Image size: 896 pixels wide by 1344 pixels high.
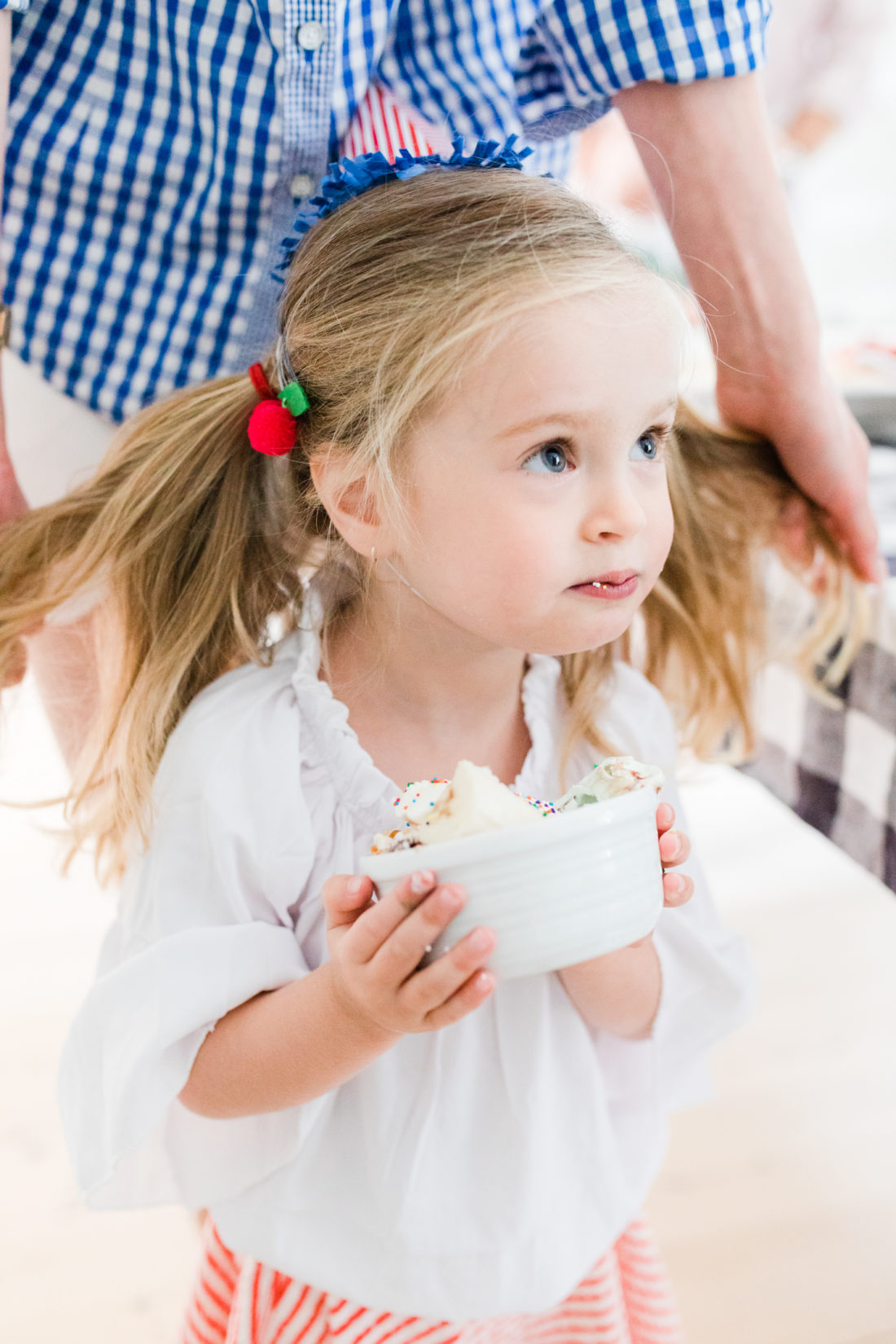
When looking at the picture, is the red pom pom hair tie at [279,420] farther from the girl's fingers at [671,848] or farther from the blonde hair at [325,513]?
the girl's fingers at [671,848]

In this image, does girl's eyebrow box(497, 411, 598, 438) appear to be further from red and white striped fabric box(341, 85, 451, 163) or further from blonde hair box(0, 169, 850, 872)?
red and white striped fabric box(341, 85, 451, 163)

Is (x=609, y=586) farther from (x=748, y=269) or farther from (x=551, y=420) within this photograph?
(x=748, y=269)

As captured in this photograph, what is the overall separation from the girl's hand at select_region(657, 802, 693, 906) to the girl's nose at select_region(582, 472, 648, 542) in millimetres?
168

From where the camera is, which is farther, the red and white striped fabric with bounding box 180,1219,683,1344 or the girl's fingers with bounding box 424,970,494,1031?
the red and white striped fabric with bounding box 180,1219,683,1344

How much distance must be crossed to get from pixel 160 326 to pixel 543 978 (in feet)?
2.07

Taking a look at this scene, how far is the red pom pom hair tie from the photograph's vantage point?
80 cm

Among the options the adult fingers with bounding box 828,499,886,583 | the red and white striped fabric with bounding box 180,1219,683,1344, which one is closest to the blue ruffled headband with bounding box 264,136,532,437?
the adult fingers with bounding box 828,499,886,583

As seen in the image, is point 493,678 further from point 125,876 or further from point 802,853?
point 802,853

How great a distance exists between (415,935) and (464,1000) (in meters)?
0.05

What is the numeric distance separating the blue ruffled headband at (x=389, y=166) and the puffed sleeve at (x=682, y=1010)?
18.6 inches

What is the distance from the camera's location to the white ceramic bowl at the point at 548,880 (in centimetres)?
57

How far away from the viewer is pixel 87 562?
909 mm

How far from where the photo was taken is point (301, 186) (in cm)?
93

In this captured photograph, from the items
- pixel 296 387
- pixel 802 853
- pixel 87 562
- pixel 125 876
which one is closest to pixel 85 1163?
pixel 125 876
